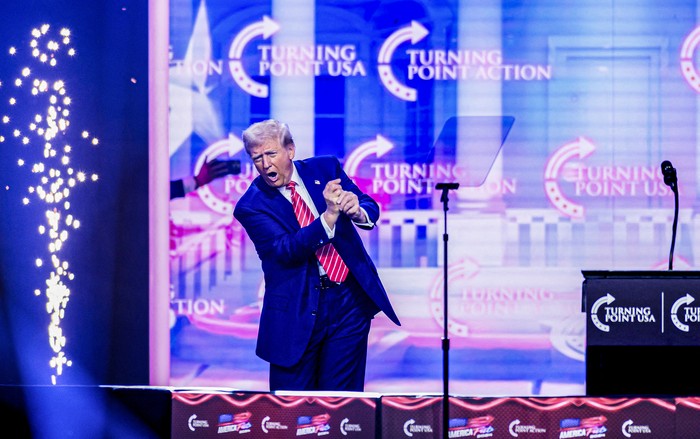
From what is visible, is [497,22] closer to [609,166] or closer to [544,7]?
[544,7]

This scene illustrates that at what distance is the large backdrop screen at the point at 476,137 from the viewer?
601cm

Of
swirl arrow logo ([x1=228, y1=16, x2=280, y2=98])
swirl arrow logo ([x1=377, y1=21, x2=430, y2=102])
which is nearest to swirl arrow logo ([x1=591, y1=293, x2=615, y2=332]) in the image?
swirl arrow logo ([x1=377, y1=21, x2=430, y2=102])

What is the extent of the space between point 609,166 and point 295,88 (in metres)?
2.15

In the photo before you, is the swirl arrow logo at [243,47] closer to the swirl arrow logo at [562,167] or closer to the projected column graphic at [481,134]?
the projected column graphic at [481,134]

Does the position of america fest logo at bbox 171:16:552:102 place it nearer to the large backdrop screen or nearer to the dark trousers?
the large backdrop screen

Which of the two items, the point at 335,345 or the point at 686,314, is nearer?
the point at 686,314

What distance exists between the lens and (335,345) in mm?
4676

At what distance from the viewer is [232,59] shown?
6.06m

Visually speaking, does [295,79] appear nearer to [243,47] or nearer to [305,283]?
[243,47]

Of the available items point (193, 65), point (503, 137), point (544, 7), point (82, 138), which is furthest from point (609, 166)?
point (82, 138)

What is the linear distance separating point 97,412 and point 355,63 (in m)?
2.89

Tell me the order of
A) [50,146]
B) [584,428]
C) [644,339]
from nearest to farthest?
[584,428], [644,339], [50,146]

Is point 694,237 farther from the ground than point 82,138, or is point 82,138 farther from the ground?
point 82,138

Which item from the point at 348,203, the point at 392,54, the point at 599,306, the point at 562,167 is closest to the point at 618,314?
the point at 599,306
